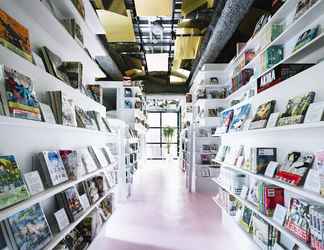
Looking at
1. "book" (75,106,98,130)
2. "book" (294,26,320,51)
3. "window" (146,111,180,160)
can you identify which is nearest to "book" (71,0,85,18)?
"book" (75,106,98,130)

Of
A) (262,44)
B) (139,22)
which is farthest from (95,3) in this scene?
(262,44)

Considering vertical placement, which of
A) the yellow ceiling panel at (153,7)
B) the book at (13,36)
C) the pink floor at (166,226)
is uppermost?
the yellow ceiling panel at (153,7)

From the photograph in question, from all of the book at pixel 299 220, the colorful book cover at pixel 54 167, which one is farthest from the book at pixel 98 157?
the book at pixel 299 220

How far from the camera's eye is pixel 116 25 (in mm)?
6000

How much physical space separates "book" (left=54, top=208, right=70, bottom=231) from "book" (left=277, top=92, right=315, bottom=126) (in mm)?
1836

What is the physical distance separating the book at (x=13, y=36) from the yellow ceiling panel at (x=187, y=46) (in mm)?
5877

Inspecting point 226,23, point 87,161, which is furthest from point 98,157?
point 226,23

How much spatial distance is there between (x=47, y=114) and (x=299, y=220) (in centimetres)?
190

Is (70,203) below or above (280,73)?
below

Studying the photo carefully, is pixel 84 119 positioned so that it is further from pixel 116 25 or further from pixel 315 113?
pixel 116 25

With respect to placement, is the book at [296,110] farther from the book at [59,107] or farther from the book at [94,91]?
the book at [94,91]

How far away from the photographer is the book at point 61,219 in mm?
1924

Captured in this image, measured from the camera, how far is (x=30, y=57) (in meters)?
1.76

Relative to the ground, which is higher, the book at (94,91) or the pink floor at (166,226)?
the book at (94,91)
